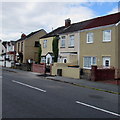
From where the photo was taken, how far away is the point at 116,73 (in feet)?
61.8

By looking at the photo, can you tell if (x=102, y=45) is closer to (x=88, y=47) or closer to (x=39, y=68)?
(x=88, y=47)

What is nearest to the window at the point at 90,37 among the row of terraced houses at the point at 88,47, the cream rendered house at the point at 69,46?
the row of terraced houses at the point at 88,47

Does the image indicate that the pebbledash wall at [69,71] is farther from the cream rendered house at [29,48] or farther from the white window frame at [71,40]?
the cream rendered house at [29,48]

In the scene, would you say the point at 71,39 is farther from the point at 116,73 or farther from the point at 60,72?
the point at 116,73

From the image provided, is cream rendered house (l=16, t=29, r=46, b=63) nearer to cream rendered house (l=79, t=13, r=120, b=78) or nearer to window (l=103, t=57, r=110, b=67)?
cream rendered house (l=79, t=13, r=120, b=78)

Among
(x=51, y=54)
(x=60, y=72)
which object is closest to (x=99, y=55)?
(x=60, y=72)

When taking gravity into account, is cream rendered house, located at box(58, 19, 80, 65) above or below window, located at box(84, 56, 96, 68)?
above

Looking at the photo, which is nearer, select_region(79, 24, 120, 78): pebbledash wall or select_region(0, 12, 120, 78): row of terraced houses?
select_region(79, 24, 120, 78): pebbledash wall

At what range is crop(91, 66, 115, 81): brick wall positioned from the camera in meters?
16.7

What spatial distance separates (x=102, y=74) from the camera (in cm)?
1762

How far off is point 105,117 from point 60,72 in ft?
49.0

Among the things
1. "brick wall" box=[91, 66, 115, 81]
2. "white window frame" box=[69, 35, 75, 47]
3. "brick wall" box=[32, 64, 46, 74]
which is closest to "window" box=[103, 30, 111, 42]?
"brick wall" box=[91, 66, 115, 81]

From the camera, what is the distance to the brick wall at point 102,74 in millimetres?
16719

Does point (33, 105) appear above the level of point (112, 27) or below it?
below
